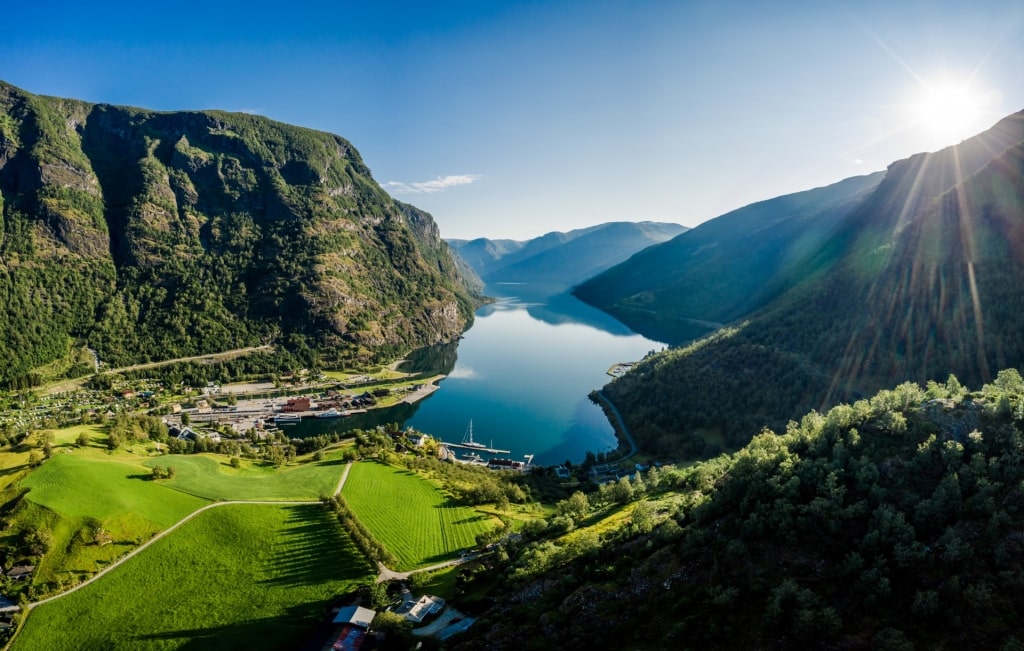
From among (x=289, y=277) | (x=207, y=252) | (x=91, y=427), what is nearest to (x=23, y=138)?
(x=207, y=252)

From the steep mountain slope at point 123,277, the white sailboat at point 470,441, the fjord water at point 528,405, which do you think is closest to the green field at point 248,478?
the white sailboat at point 470,441

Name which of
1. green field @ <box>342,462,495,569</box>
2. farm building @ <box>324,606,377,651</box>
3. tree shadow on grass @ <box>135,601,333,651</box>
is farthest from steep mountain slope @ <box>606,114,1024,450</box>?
tree shadow on grass @ <box>135,601,333,651</box>

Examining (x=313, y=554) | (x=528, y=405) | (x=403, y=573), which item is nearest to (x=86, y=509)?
(x=313, y=554)

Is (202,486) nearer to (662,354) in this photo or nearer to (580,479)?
(580,479)

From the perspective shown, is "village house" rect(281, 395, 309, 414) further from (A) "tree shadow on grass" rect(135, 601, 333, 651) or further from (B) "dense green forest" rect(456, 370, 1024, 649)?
(B) "dense green forest" rect(456, 370, 1024, 649)

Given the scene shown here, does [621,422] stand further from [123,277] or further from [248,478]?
[123,277]
